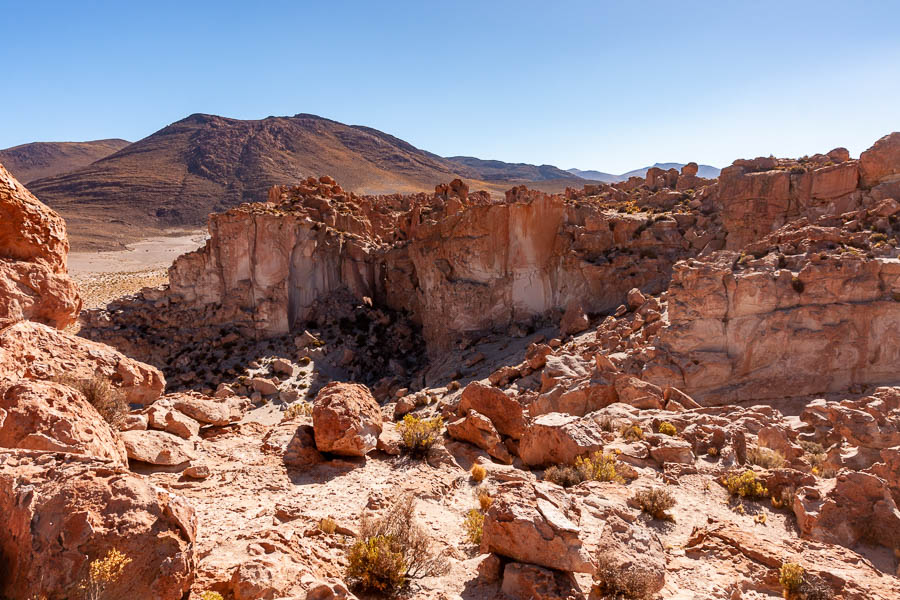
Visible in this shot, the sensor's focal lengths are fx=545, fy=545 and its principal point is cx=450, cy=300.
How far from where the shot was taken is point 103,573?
3.35m

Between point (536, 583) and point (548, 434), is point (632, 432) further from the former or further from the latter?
point (536, 583)

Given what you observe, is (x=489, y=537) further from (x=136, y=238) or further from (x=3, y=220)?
(x=136, y=238)

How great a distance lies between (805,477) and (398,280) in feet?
72.3

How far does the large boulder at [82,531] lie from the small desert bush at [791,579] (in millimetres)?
5245

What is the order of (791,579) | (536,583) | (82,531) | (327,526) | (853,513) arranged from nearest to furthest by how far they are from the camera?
(82,531) < (536,583) < (791,579) < (327,526) < (853,513)

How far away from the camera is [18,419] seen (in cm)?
474

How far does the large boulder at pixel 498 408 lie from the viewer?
33.1 ft

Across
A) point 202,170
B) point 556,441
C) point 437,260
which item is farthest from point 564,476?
point 202,170

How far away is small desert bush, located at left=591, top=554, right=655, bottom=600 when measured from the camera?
186 inches

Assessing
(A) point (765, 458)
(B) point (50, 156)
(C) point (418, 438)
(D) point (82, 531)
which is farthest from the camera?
(B) point (50, 156)

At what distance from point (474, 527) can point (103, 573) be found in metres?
3.74

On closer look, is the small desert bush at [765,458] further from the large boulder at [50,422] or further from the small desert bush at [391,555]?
the large boulder at [50,422]

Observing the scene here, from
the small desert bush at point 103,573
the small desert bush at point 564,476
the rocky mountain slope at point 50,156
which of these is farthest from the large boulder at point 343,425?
the rocky mountain slope at point 50,156

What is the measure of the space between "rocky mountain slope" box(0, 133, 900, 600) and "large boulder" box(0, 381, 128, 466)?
0.09 ft
